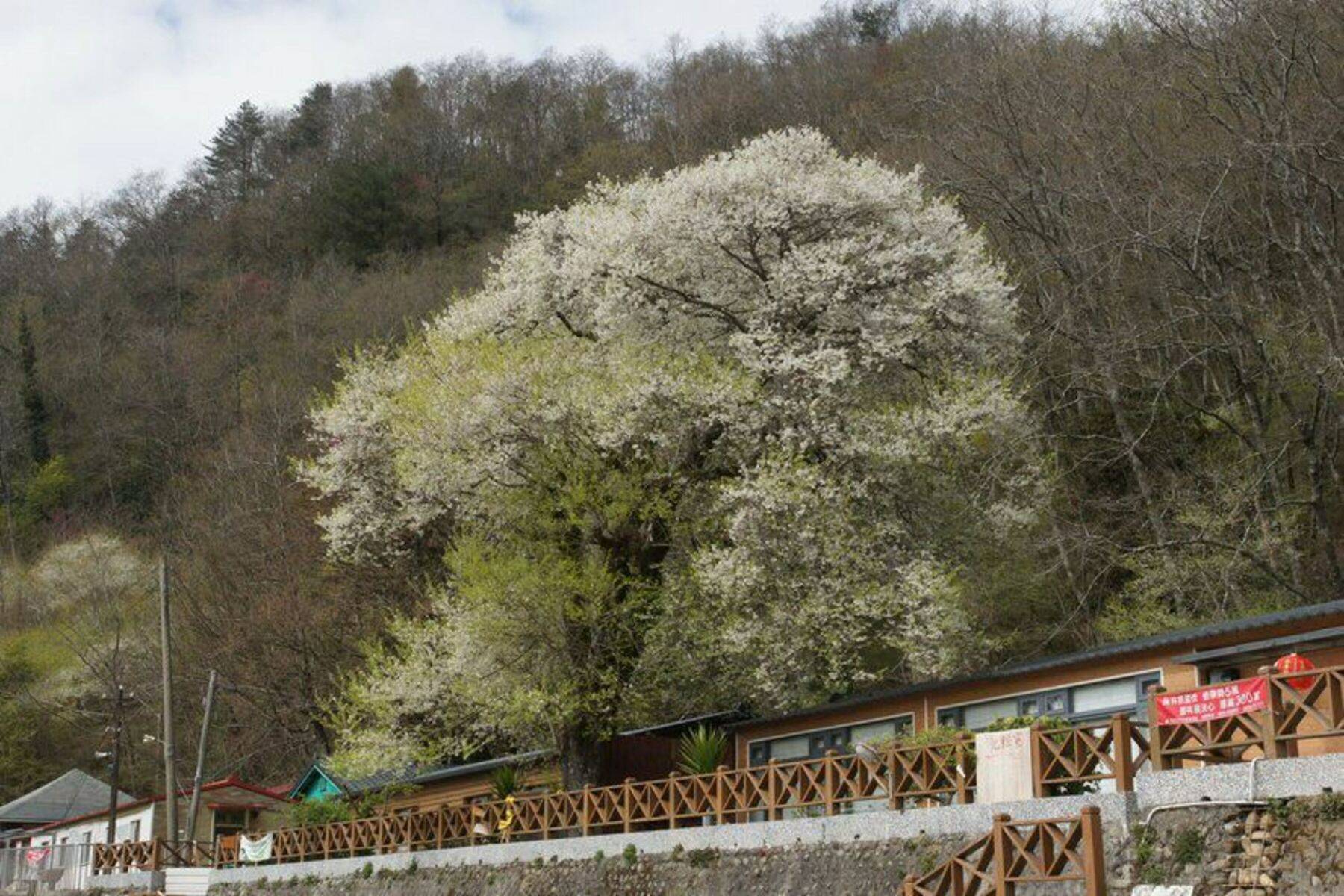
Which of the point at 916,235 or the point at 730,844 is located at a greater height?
the point at 916,235

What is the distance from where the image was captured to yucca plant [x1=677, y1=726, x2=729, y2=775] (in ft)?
83.0

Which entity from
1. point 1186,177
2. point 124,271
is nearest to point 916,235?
point 1186,177

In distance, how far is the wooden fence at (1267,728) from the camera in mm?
14227

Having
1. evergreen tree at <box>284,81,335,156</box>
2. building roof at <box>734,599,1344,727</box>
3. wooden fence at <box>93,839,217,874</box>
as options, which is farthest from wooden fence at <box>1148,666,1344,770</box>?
evergreen tree at <box>284,81,335,156</box>

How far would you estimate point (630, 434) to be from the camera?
101 ft

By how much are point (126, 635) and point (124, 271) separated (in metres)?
37.8

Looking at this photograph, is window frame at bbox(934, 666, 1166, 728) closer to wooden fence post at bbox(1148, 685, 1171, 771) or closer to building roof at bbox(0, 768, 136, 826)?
wooden fence post at bbox(1148, 685, 1171, 771)

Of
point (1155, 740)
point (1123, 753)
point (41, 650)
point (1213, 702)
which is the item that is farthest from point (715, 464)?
point (41, 650)

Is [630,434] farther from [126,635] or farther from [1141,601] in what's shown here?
[126,635]

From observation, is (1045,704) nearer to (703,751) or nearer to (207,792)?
Result: (703,751)

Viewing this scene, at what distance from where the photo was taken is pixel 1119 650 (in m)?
20.2

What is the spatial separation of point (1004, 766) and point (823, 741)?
8882 millimetres

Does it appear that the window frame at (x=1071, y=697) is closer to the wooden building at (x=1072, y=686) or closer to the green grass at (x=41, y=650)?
the wooden building at (x=1072, y=686)

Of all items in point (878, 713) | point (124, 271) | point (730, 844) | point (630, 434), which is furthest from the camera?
point (124, 271)
